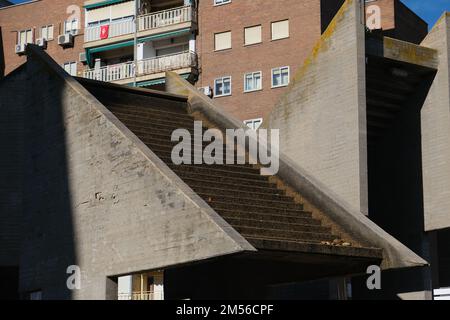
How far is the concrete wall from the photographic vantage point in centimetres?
2455

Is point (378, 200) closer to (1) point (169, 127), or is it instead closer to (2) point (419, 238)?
(2) point (419, 238)

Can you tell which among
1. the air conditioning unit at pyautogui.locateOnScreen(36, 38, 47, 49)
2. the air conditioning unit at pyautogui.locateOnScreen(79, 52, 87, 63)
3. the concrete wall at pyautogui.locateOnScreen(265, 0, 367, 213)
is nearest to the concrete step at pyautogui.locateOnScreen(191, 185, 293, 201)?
the concrete wall at pyautogui.locateOnScreen(265, 0, 367, 213)

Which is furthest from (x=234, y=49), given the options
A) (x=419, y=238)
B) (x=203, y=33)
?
(x=419, y=238)

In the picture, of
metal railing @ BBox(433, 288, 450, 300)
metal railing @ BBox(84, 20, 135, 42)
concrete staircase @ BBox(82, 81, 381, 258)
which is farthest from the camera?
metal railing @ BBox(84, 20, 135, 42)

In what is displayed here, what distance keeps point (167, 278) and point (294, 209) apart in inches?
133

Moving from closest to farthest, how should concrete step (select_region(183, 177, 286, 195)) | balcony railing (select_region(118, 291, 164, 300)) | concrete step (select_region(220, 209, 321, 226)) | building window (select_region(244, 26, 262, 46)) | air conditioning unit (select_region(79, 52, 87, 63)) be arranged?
concrete step (select_region(220, 209, 321, 226)) → concrete step (select_region(183, 177, 286, 195)) → balcony railing (select_region(118, 291, 164, 300)) → building window (select_region(244, 26, 262, 46)) → air conditioning unit (select_region(79, 52, 87, 63))

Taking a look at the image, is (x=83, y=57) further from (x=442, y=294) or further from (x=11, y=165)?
(x=442, y=294)

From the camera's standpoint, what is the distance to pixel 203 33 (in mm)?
45250

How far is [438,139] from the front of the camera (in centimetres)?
2589

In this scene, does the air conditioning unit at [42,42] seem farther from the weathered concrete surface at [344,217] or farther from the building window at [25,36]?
the weathered concrete surface at [344,217]

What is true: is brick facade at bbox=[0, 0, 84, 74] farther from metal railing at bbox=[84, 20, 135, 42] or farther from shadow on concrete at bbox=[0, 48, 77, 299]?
shadow on concrete at bbox=[0, 48, 77, 299]

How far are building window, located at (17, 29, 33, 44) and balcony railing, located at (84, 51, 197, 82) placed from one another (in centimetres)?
509

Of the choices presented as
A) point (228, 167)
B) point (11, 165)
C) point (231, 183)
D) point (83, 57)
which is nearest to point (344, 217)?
point (231, 183)

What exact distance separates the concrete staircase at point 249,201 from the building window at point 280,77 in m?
18.1
